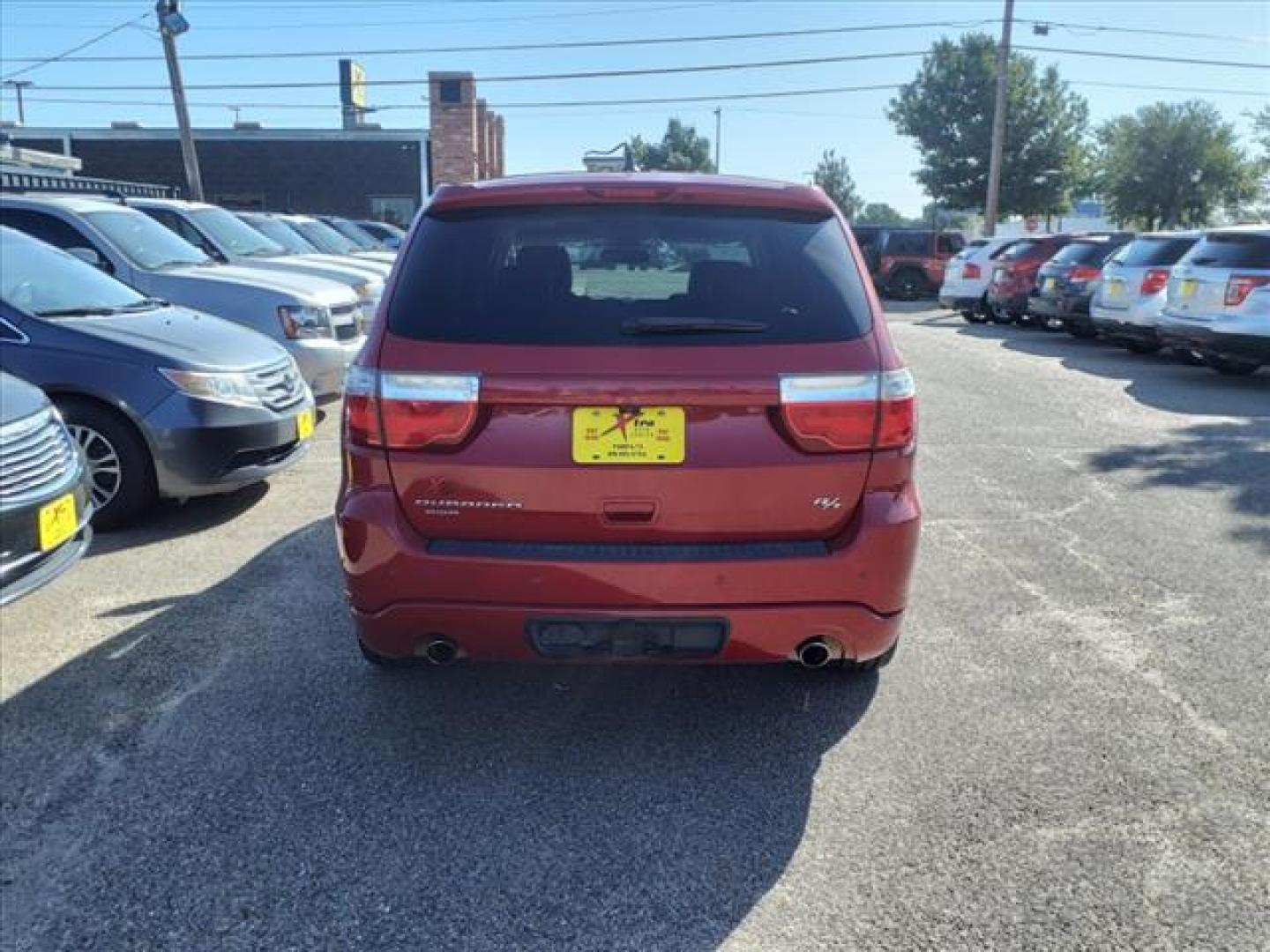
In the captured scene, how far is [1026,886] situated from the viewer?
2607 millimetres

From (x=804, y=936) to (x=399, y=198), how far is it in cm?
3305

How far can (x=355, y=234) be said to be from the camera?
18.5 metres

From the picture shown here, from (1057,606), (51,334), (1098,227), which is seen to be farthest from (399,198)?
(1098,227)

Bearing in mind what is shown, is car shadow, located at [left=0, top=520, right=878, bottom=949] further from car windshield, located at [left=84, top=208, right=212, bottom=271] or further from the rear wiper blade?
car windshield, located at [left=84, top=208, right=212, bottom=271]

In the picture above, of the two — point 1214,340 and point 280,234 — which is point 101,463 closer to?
point 280,234

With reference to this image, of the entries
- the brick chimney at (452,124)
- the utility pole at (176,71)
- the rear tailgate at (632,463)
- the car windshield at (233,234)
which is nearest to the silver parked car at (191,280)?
the car windshield at (233,234)

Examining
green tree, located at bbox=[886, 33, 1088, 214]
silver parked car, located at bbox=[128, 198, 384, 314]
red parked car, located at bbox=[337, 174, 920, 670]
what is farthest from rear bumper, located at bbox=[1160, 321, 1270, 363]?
green tree, located at bbox=[886, 33, 1088, 214]

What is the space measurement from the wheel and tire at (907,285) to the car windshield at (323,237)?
15.5m

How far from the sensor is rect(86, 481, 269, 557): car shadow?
213 inches

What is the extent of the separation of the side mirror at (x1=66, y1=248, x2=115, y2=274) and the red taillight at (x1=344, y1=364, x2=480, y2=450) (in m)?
4.97

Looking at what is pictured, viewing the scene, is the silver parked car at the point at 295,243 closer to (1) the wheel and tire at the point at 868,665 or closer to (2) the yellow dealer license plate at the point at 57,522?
(2) the yellow dealer license plate at the point at 57,522

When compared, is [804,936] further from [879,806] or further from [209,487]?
[209,487]

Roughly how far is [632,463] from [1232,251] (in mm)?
9939

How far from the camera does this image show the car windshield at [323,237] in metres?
14.8
